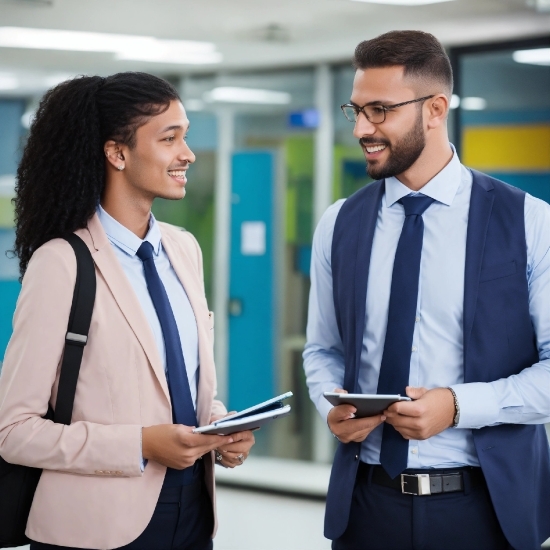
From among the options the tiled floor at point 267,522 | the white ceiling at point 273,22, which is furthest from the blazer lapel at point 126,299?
the white ceiling at point 273,22

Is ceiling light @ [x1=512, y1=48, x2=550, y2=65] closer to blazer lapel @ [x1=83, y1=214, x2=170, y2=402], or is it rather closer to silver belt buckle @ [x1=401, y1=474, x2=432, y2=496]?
silver belt buckle @ [x1=401, y1=474, x2=432, y2=496]

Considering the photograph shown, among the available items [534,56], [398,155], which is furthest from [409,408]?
[534,56]

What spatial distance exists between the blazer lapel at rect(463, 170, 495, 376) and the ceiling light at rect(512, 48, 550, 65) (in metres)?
3.34

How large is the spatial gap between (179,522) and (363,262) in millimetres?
808

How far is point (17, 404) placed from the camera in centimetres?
177

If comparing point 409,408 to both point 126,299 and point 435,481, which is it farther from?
point 126,299

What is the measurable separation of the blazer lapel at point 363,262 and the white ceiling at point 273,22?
8.61 feet

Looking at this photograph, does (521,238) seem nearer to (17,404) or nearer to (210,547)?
(210,547)

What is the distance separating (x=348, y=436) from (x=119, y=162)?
872 millimetres

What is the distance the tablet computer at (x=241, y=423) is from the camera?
5.64 ft

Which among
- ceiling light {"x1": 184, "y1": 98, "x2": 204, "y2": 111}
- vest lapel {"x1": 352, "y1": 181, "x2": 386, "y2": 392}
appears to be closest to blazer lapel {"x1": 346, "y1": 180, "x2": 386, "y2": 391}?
vest lapel {"x1": 352, "y1": 181, "x2": 386, "y2": 392}

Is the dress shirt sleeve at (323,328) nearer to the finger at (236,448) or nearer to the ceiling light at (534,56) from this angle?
the finger at (236,448)

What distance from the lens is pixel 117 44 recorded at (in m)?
5.48

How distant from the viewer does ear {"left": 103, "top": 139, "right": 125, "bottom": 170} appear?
1962 millimetres
